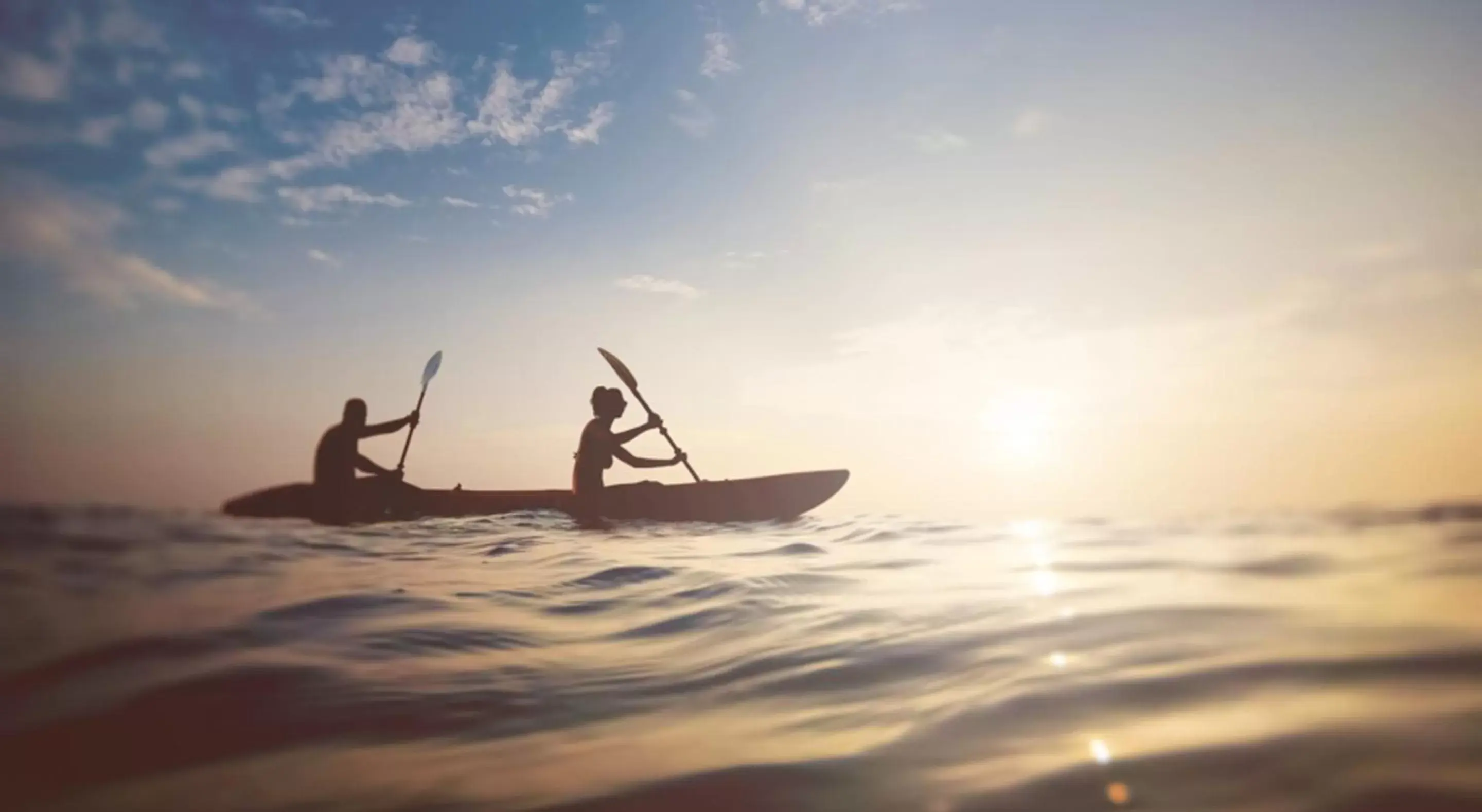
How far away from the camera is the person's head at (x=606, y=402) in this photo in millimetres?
13312

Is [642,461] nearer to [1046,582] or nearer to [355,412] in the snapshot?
[355,412]

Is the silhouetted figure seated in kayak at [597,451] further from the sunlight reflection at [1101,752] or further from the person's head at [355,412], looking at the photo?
the sunlight reflection at [1101,752]

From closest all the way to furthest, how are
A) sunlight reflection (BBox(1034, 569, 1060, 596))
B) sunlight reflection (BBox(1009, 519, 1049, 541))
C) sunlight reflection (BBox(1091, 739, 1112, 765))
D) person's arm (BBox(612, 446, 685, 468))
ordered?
sunlight reflection (BBox(1091, 739, 1112, 765)) → sunlight reflection (BBox(1034, 569, 1060, 596)) → sunlight reflection (BBox(1009, 519, 1049, 541)) → person's arm (BBox(612, 446, 685, 468))

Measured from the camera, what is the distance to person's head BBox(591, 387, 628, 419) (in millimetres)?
13312

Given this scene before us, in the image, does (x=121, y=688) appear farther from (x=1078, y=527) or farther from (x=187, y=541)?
(x=1078, y=527)

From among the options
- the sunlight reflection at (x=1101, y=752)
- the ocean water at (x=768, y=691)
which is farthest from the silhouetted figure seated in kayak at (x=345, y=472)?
the sunlight reflection at (x=1101, y=752)

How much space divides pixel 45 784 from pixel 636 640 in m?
2.07

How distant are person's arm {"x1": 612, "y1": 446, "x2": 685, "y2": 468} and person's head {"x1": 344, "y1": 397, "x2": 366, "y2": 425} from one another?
3923 mm

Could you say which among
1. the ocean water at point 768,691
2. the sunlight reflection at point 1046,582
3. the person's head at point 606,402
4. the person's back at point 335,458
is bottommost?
the ocean water at point 768,691

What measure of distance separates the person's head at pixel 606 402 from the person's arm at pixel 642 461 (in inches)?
26.1

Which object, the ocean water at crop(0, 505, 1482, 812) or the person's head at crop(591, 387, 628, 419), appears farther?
the person's head at crop(591, 387, 628, 419)

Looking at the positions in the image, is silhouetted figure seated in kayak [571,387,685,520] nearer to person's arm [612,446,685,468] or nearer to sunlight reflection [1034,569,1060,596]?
person's arm [612,446,685,468]

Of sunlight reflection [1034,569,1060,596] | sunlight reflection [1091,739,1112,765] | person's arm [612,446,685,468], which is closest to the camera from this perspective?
sunlight reflection [1091,739,1112,765]

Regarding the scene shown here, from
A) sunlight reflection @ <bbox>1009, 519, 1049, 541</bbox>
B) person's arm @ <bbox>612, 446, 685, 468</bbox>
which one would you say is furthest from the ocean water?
person's arm @ <bbox>612, 446, 685, 468</bbox>
